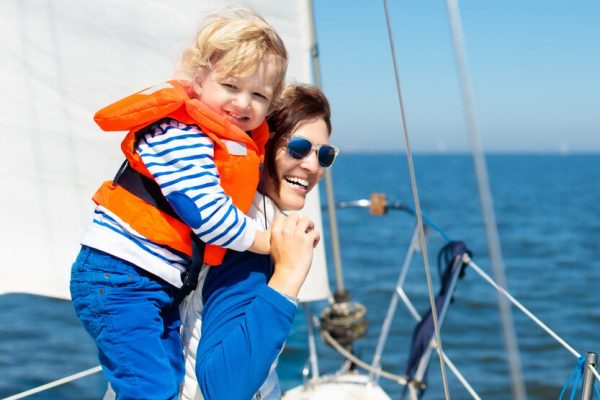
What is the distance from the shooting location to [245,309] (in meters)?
1.16

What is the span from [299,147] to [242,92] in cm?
15

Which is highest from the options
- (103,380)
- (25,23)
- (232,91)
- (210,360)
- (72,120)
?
(25,23)

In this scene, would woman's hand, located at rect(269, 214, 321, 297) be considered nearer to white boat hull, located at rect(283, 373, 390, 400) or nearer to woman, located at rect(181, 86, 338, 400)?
woman, located at rect(181, 86, 338, 400)

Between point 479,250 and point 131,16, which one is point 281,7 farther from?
point 479,250

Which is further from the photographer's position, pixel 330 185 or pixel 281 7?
pixel 330 185

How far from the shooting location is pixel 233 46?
115cm

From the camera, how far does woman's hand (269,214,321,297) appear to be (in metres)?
1.15

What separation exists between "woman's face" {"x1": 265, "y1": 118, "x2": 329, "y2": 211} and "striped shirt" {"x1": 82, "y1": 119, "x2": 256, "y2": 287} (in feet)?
0.41

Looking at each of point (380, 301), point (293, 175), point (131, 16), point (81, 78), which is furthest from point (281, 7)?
point (380, 301)

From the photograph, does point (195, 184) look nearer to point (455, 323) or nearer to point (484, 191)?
point (484, 191)

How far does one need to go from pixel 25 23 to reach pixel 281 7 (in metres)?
0.70

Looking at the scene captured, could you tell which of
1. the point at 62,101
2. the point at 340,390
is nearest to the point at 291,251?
the point at 62,101

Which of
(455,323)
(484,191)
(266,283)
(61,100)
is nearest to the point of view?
(484,191)

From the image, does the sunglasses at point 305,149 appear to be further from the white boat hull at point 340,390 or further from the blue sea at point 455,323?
the blue sea at point 455,323
